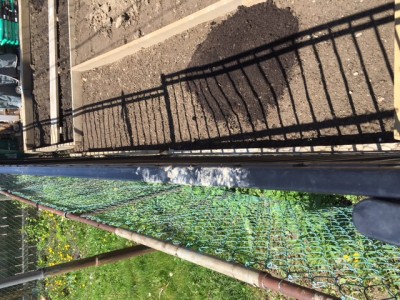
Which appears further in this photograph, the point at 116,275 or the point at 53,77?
the point at 53,77

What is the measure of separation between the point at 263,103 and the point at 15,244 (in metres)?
7.06

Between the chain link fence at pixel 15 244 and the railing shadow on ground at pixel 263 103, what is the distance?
A: 424 cm

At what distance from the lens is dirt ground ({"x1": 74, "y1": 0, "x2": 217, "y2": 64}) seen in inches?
213

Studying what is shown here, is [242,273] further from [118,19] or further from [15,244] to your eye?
[15,244]

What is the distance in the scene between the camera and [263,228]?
3.61 m

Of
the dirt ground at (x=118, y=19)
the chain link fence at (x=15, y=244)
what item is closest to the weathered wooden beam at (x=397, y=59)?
the dirt ground at (x=118, y=19)

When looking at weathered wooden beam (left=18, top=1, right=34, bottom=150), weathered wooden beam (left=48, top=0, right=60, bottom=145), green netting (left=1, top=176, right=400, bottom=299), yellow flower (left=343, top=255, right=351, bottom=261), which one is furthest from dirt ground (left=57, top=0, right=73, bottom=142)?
yellow flower (left=343, top=255, right=351, bottom=261)

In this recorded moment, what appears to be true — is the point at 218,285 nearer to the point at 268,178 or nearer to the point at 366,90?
the point at 366,90

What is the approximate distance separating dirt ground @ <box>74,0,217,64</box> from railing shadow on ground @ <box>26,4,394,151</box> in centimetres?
72

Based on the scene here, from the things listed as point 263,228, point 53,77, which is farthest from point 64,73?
point 263,228

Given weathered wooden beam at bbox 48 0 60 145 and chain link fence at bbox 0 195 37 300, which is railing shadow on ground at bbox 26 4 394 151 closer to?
weathered wooden beam at bbox 48 0 60 145

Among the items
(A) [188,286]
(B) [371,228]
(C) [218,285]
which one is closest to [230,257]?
(B) [371,228]

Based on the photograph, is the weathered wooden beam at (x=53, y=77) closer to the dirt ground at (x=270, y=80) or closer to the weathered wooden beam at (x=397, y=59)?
the dirt ground at (x=270, y=80)

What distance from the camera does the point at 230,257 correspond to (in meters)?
2.82
